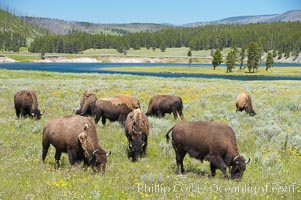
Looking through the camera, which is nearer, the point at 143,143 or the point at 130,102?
the point at 143,143

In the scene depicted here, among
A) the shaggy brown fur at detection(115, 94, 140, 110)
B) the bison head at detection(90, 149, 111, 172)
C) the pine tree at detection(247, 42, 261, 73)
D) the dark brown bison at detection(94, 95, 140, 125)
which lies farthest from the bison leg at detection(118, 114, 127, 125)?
the pine tree at detection(247, 42, 261, 73)

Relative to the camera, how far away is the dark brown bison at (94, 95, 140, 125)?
15.1 metres

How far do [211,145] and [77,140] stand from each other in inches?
124

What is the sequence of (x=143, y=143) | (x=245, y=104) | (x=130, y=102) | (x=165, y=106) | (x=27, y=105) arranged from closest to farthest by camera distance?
1. (x=143, y=143)
2. (x=130, y=102)
3. (x=27, y=105)
4. (x=165, y=106)
5. (x=245, y=104)

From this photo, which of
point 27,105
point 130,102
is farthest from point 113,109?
point 27,105

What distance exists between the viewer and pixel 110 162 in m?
9.83

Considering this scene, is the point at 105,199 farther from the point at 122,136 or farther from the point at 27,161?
the point at 122,136

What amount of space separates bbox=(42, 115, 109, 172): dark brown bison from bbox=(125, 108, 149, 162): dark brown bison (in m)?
1.89

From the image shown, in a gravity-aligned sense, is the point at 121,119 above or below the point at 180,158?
below

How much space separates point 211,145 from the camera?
8.70 meters

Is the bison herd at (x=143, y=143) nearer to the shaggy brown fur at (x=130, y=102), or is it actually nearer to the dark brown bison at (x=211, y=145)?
the dark brown bison at (x=211, y=145)

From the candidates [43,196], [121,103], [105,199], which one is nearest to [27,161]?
A: [43,196]

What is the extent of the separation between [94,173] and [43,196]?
2.19 metres

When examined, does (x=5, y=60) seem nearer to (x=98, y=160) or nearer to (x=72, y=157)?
(x=72, y=157)
